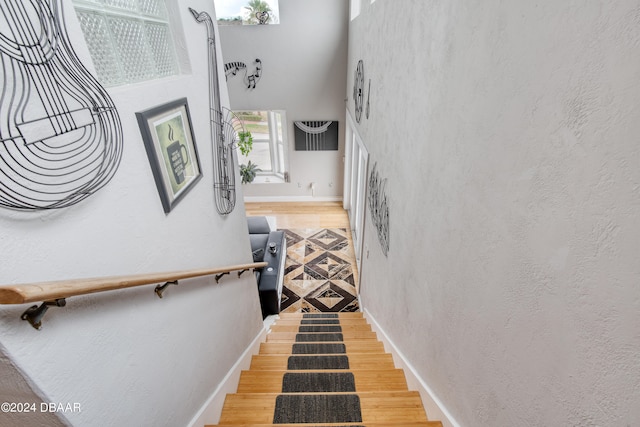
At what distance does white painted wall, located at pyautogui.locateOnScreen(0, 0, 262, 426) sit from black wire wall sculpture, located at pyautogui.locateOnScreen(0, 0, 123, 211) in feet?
0.17

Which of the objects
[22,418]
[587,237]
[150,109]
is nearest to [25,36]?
[150,109]

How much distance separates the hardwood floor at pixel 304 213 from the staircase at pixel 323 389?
3.39 metres

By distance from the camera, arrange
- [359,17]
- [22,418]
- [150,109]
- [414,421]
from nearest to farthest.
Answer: [22,418], [150,109], [414,421], [359,17]

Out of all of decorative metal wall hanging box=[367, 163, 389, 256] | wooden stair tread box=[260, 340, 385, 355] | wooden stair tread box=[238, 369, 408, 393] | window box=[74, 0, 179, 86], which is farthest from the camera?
wooden stair tread box=[260, 340, 385, 355]

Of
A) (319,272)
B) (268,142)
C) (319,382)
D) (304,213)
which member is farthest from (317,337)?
(268,142)

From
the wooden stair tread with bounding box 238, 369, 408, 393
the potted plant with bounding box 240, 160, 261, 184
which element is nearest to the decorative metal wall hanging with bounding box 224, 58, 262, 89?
the potted plant with bounding box 240, 160, 261, 184

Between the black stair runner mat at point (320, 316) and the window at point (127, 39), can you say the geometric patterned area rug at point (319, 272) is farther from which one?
the window at point (127, 39)

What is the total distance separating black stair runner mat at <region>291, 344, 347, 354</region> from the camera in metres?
3.21

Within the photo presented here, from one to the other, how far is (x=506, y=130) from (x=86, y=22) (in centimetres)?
139

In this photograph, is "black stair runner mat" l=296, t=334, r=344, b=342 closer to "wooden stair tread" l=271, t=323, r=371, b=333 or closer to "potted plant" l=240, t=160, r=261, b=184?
"wooden stair tread" l=271, t=323, r=371, b=333

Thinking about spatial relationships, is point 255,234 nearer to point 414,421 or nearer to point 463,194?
point 414,421

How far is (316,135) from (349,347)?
180 inches

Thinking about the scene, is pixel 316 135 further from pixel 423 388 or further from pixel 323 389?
pixel 423 388

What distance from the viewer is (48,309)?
0.85 meters
